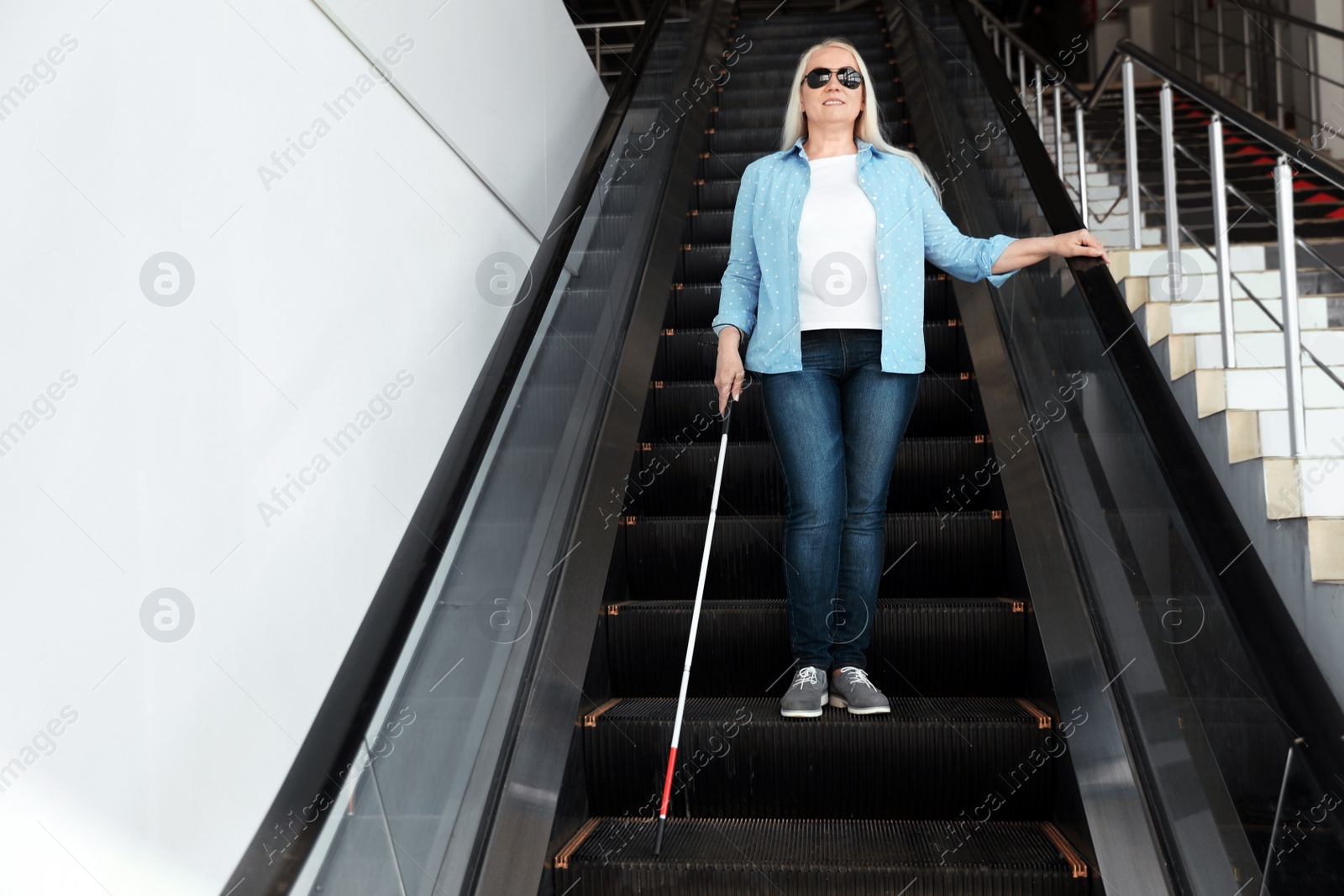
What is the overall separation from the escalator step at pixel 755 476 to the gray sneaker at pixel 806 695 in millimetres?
1028

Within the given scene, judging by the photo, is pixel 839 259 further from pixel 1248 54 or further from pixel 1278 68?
pixel 1248 54

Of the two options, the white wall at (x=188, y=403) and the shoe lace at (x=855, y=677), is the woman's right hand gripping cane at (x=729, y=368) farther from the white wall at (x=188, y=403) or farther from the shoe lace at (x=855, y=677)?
the white wall at (x=188, y=403)

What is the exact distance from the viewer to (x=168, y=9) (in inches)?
103

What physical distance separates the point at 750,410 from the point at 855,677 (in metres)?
1.53

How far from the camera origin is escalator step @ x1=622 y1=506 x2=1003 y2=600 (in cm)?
309

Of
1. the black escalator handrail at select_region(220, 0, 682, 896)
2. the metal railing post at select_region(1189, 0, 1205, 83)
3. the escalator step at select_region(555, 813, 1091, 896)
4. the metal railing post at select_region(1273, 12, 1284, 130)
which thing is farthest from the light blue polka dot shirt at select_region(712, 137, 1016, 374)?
the metal railing post at select_region(1189, 0, 1205, 83)

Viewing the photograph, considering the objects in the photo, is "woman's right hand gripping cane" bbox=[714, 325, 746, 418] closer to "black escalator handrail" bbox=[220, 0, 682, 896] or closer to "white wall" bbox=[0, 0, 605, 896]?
"black escalator handrail" bbox=[220, 0, 682, 896]

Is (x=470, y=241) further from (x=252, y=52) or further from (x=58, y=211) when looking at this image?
(x=58, y=211)

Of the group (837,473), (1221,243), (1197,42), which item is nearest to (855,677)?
(837,473)

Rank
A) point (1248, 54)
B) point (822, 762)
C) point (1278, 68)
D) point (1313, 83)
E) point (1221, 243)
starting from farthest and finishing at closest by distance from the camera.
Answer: point (1248, 54) → point (1278, 68) → point (1313, 83) → point (1221, 243) → point (822, 762)

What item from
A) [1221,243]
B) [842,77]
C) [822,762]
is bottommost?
[1221,243]

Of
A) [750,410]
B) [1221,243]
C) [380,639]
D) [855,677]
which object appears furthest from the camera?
[750,410]

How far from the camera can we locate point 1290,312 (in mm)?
3158

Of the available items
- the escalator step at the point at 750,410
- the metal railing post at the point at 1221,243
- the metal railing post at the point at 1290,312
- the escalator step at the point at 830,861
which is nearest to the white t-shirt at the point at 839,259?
the escalator step at the point at 830,861
